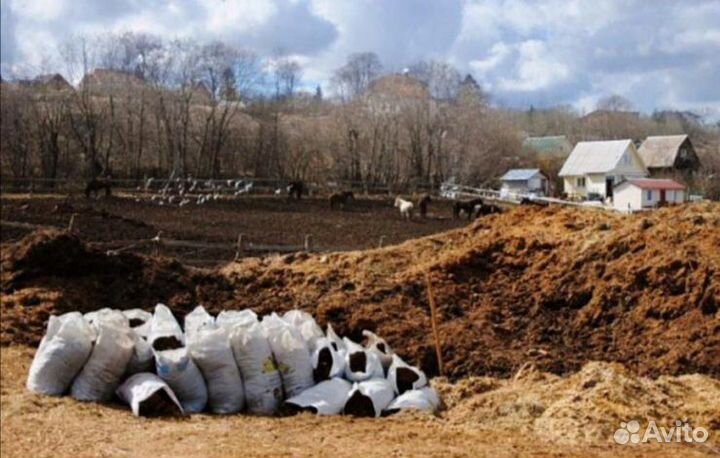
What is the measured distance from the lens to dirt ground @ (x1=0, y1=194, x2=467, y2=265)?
17.8 meters

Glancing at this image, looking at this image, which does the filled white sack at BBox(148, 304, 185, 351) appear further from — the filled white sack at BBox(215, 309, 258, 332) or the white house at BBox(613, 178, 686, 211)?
the white house at BBox(613, 178, 686, 211)

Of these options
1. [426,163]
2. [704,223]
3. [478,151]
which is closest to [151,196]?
[426,163]

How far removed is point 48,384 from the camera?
6.23 metres

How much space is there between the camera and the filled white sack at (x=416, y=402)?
5977 millimetres

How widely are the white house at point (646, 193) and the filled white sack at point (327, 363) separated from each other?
3830 millimetres

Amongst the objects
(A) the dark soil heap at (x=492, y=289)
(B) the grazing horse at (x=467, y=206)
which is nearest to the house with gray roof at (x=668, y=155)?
(A) the dark soil heap at (x=492, y=289)

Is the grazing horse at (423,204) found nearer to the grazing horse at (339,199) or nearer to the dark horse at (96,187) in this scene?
the grazing horse at (339,199)

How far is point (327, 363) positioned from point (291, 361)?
36cm

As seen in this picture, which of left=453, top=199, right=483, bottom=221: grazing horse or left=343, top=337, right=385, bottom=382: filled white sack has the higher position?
left=453, top=199, right=483, bottom=221: grazing horse

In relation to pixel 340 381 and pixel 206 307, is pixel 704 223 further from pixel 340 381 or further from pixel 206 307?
pixel 206 307

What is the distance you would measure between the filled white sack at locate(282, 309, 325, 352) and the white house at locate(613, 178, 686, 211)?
380 cm

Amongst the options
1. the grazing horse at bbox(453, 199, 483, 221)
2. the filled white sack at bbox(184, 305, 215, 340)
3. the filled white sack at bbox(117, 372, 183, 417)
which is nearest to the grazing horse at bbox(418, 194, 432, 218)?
the grazing horse at bbox(453, 199, 483, 221)

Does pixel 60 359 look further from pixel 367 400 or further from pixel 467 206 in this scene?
pixel 467 206

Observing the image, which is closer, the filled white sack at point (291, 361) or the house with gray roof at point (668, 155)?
the filled white sack at point (291, 361)
